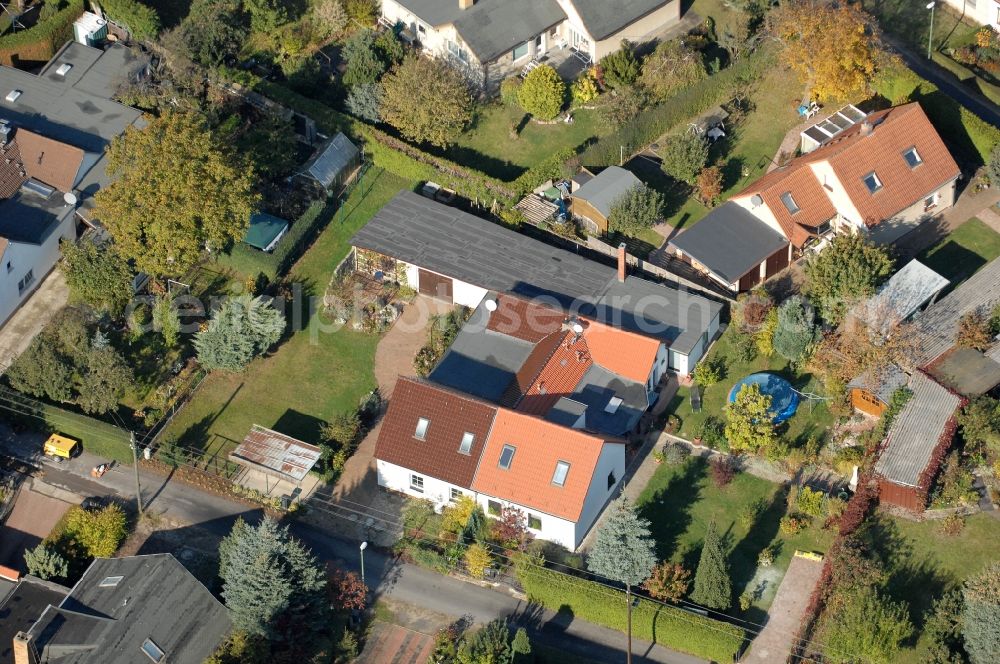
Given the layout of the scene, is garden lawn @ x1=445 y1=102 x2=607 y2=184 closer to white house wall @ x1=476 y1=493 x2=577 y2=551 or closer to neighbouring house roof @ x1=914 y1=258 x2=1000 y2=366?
neighbouring house roof @ x1=914 y1=258 x2=1000 y2=366

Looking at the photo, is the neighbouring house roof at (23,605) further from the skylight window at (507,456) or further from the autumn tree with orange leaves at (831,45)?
the autumn tree with orange leaves at (831,45)

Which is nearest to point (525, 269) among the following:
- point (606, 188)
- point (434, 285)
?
point (434, 285)

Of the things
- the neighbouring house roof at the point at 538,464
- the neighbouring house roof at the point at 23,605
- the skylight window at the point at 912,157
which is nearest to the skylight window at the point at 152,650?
the neighbouring house roof at the point at 23,605

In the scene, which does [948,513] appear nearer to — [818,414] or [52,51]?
[818,414]

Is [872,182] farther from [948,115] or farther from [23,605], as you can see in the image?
[23,605]

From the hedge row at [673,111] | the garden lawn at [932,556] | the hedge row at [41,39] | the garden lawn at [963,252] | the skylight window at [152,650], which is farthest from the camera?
the hedge row at [41,39]

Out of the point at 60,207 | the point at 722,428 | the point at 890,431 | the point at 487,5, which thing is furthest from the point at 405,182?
the point at 890,431
